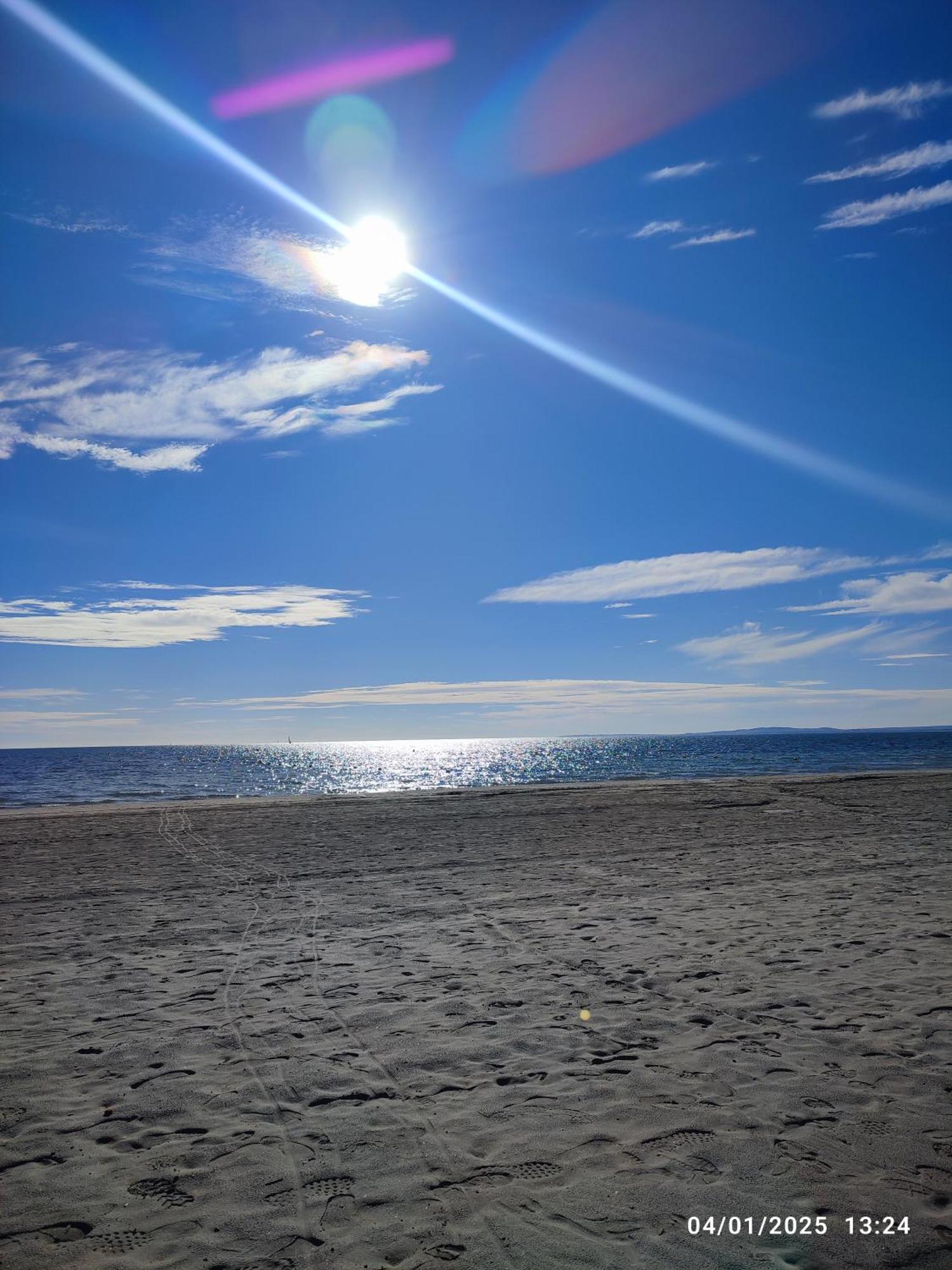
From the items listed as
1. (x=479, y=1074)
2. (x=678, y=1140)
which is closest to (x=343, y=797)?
(x=479, y=1074)

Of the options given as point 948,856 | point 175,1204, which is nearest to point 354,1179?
point 175,1204

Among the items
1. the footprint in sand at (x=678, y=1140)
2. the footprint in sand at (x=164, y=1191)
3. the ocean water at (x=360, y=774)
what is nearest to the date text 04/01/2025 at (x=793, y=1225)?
the footprint in sand at (x=678, y=1140)

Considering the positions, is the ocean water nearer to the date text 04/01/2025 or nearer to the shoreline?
the shoreline

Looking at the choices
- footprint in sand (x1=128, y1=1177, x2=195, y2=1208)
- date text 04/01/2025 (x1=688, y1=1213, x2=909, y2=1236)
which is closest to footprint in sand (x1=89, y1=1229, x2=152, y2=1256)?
footprint in sand (x1=128, y1=1177, x2=195, y2=1208)

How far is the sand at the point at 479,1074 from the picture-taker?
13.6ft

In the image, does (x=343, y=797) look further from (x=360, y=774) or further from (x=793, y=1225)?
(x=360, y=774)

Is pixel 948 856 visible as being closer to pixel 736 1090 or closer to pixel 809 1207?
pixel 736 1090

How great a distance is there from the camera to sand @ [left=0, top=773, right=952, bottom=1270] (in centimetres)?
414

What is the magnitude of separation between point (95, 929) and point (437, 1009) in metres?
6.52

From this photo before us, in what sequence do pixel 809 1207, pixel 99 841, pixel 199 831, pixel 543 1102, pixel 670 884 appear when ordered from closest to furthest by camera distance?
pixel 809 1207, pixel 543 1102, pixel 670 884, pixel 99 841, pixel 199 831

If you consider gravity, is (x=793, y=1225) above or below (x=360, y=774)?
above

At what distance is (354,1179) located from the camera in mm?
4594

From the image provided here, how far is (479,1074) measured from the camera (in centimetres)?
594

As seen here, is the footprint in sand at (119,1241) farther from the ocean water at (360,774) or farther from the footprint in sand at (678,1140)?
the ocean water at (360,774)
